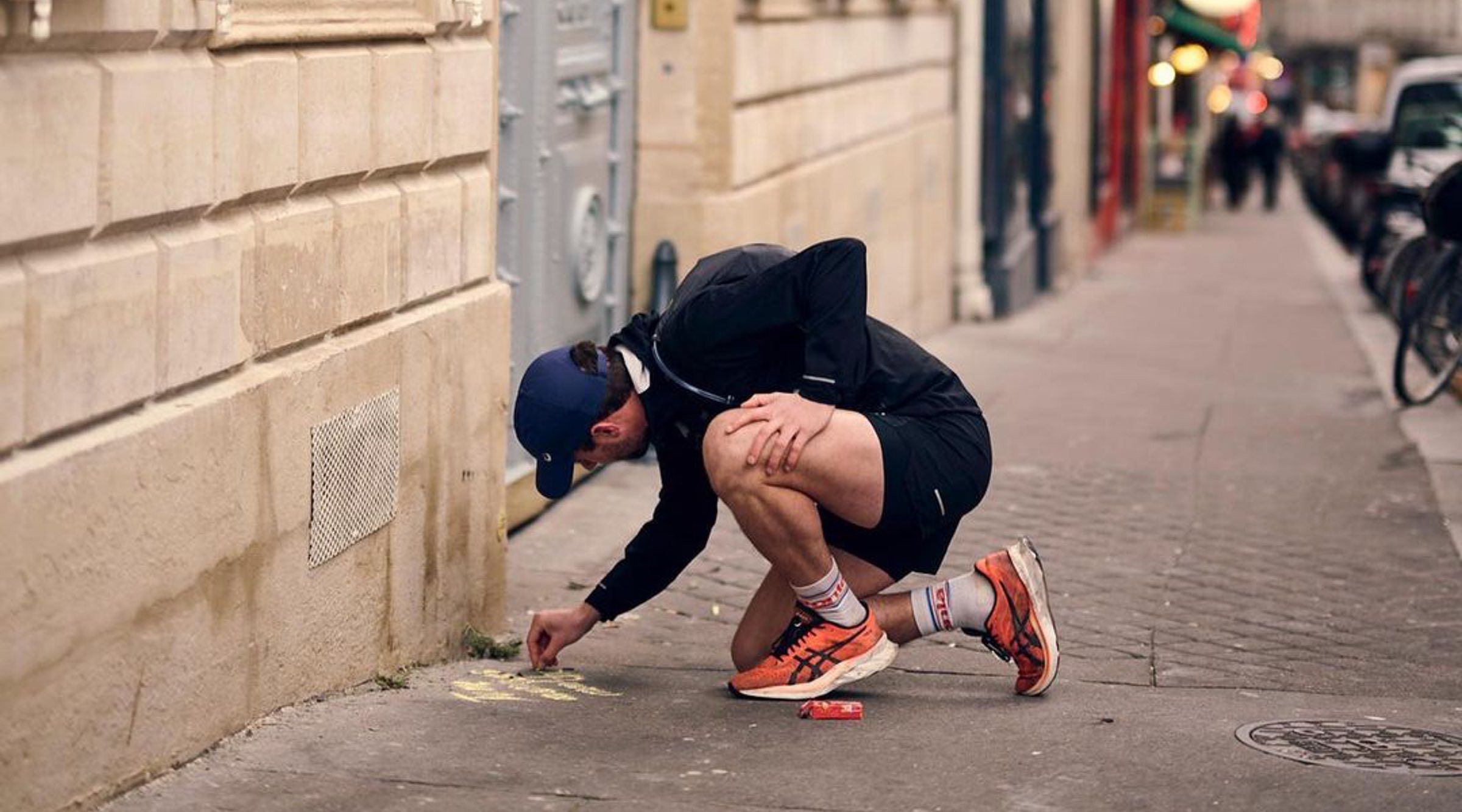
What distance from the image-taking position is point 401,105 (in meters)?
5.77

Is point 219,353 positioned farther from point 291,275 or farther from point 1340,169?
point 1340,169

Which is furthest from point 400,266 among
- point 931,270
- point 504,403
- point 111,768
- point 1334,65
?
point 1334,65

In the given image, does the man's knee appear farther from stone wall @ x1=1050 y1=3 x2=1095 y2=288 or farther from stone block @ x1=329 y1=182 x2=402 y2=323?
stone wall @ x1=1050 y1=3 x2=1095 y2=288

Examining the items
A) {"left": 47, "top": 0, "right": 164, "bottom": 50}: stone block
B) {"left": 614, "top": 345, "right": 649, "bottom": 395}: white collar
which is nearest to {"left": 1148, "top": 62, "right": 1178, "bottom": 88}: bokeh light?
{"left": 614, "top": 345, "right": 649, "bottom": 395}: white collar

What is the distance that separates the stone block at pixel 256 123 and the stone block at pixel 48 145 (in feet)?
1.80

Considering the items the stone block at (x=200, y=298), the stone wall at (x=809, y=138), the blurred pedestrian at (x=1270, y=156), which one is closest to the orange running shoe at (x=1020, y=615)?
the stone block at (x=200, y=298)

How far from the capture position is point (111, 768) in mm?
4363

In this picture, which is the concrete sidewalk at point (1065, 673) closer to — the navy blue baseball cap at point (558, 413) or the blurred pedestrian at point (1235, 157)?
the navy blue baseball cap at point (558, 413)

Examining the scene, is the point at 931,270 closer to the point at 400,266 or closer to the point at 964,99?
the point at 964,99

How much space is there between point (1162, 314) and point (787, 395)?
14773 mm

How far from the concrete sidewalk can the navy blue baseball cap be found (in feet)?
1.85

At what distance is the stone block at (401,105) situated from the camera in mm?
5621

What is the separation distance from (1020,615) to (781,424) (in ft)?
2.83

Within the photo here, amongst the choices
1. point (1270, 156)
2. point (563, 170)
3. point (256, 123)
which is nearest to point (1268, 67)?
point (1270, 156)
